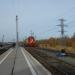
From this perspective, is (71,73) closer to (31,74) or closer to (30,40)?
(31,74)

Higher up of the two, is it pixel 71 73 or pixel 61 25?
pixel 61 25

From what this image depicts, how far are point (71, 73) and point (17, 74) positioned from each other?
3.44 metres

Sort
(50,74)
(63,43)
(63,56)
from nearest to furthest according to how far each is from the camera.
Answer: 1. (50,74)
2. (63,56)
3. (63,43)

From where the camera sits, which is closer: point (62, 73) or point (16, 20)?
point (62, 73)

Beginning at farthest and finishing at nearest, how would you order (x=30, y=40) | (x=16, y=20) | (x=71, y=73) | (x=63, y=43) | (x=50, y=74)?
(x=16, y=20), (x=63, y=43), (x=30, y=40), (x=50, y=74), (x=71, y=73)

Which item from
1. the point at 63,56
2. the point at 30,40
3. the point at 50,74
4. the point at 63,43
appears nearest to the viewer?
the point at 50,74

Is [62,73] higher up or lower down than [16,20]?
lower down

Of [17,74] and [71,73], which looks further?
[17,74]

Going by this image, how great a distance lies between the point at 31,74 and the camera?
1641cm

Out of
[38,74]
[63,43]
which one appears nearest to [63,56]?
[38,74]

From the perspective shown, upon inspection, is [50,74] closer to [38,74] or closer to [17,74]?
[38,74]

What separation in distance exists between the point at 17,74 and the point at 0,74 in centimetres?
99

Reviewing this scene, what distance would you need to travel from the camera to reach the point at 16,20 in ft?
325

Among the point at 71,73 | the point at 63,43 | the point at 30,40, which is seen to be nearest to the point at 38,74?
the point at 71,73
